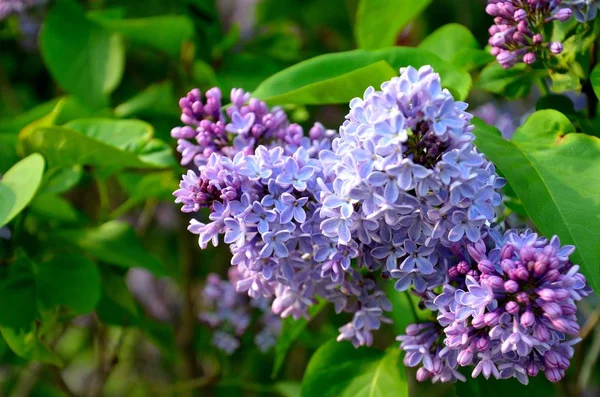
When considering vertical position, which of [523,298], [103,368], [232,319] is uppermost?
[523,298]

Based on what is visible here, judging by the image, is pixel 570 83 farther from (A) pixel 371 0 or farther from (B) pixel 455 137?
(A) pixel 371 0

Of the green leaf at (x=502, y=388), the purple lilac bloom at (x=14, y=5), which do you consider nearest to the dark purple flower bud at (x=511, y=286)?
the green leaf at (x=502, y=388)

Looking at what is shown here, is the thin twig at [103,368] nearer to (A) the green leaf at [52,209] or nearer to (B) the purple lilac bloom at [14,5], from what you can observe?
(A) the green leaf at [52,209]

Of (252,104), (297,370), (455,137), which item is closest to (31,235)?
(252,104)

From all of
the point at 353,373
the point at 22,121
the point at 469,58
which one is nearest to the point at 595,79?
the point at 469,58

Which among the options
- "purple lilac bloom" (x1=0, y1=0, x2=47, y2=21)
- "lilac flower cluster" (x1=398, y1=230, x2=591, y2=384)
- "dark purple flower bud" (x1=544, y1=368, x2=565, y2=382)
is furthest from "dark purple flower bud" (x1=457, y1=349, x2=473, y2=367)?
"purple lilac bloom" (x1=0, y1=0, x2=47, y2=21)

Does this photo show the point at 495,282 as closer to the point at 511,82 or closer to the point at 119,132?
the point at 511,82
